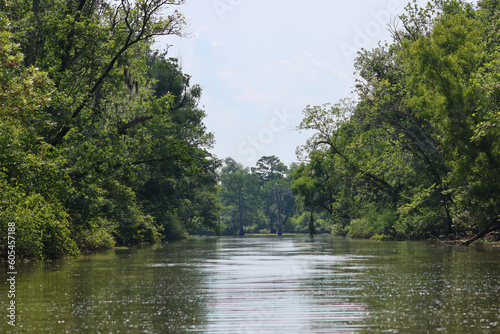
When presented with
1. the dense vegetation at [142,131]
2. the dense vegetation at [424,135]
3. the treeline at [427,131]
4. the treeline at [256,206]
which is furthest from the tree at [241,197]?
the dense vegetation at [142,131]

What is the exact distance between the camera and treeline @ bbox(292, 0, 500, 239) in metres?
32.0

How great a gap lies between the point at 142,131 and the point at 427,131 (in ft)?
79.1

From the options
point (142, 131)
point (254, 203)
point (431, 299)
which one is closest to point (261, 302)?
point (431, 299)

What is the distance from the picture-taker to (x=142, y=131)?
112 ft

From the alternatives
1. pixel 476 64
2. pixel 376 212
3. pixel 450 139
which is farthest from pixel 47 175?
pixel 376 212

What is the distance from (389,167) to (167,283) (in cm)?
3984

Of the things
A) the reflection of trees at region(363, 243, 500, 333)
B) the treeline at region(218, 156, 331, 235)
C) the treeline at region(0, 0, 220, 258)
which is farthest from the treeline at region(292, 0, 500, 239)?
the treeline at region(218, 156, 331, 235)

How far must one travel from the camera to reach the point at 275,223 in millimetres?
162250

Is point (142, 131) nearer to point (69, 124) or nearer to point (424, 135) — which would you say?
point (69, 124)

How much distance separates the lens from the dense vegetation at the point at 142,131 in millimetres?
21359

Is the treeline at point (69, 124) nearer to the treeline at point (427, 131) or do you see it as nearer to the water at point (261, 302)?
the water at point (261, 302)

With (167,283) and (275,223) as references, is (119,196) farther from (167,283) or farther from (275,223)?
(275,223)

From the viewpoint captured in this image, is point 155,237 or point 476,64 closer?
point 476,64

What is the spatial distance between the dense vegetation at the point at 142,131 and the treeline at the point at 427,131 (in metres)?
0.12
